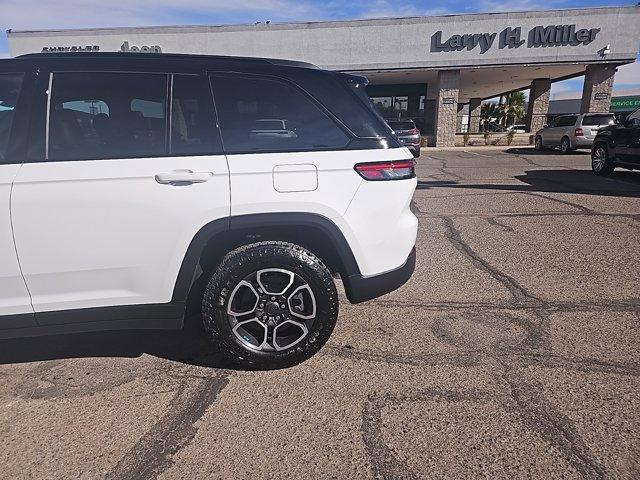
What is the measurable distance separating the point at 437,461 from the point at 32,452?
202 cm

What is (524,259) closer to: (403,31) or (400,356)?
(400,356)

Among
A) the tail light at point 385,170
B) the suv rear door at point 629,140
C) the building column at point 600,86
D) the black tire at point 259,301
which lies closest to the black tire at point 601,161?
the suv rear door at point 629,140

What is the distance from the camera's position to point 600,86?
77.5 feet

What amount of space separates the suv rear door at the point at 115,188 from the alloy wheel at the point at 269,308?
44 cm

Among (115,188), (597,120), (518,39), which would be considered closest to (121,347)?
(115,188)

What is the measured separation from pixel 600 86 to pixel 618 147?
1685cm

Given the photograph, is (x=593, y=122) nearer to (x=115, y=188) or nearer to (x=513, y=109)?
(x=115, y=188)

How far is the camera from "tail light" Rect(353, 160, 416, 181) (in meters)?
2.70

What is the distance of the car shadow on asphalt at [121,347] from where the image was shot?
2.98 m

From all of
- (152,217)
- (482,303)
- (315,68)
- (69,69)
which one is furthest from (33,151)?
(482,303)

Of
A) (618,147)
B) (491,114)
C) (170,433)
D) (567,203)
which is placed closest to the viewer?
(170,433)

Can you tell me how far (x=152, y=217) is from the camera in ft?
8.13

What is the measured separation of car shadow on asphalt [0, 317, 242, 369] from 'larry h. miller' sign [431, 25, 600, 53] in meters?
24.3

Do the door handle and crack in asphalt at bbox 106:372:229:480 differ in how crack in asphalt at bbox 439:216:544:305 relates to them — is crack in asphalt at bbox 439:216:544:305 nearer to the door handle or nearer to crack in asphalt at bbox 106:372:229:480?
crack in asphalt at bbox 106:372:229:480
